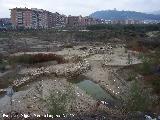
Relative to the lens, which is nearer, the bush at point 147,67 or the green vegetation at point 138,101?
the green vegetation at point 138,101

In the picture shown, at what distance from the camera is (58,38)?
96750 millimetres

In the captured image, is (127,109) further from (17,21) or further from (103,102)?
(17,21)

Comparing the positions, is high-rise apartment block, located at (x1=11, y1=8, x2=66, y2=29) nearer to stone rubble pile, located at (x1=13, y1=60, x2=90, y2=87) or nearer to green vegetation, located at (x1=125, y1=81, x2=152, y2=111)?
stone rubble pile, located at (x1=13, y1=60, x2=90, y2=87)

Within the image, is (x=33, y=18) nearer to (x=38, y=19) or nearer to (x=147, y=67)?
(x=38, y=19)

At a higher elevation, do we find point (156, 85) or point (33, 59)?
point (156, 85)

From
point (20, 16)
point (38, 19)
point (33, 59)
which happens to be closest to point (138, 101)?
point (33, 59)

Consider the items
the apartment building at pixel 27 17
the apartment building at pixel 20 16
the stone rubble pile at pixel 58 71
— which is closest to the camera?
the stone rubble pile at pixel 58 71

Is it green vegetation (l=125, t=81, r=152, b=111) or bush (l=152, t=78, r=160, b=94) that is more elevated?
green vegetation (l=125, t=81, r=152, b=111)

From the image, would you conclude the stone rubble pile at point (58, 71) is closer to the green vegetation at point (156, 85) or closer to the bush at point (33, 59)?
the bush at point (33, 59)

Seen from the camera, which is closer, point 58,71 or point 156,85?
point 156,85

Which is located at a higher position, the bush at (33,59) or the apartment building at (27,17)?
the apartment building at (27,17)

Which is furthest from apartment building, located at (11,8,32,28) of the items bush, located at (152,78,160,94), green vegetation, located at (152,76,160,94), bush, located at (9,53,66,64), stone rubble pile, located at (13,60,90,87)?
bush, located at (152,78,160,94)

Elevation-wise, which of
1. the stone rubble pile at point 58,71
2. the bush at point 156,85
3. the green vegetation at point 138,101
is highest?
the green vegetation at point 138,101

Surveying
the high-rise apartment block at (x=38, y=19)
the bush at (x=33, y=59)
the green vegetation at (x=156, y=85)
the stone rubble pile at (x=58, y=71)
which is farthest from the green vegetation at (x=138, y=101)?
the high-rise apartment block at (x=38, y=19)
